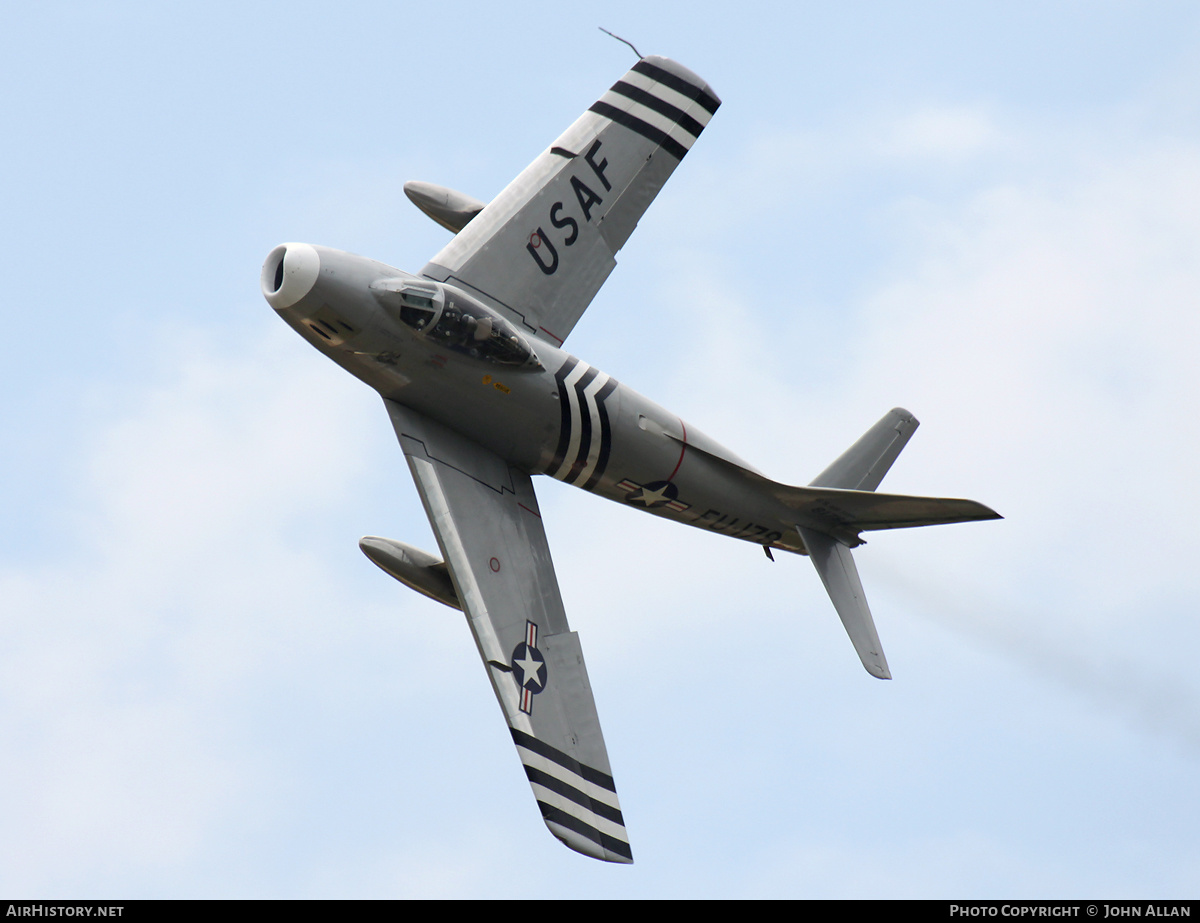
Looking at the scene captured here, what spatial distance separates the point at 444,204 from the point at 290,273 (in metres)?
5.16

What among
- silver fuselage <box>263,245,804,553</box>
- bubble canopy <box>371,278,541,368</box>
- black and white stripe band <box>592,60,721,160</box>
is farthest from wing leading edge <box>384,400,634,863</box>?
black and white stripe band <box>592,60,721,160</box>

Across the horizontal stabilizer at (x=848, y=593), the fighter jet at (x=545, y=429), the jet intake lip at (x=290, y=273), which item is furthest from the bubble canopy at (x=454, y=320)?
the horizontal stabilizer at (x=848, y=593)

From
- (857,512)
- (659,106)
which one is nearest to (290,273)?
(659,106)

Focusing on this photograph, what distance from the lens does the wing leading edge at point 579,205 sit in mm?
22766

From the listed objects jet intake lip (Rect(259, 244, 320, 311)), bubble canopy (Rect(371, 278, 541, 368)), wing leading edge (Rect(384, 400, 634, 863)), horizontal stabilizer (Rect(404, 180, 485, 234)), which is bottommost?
wing leading edge (Rect(384, 400, 634, 863))

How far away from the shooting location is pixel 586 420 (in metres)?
22.1

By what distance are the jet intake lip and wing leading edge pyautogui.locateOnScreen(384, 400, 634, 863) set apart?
89.2 inches

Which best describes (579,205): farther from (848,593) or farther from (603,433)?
(848,593)

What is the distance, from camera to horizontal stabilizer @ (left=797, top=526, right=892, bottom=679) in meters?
23.5

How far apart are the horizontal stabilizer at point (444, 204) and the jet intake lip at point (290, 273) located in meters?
4.67

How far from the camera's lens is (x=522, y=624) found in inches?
836

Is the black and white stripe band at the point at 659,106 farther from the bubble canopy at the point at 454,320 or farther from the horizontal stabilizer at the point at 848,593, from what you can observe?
the horizontal stabilizer at the point at 848,593

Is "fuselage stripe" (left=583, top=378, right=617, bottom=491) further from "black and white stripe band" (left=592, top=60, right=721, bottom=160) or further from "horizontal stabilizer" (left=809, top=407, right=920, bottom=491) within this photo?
"black and white stripe band" (left=592, top=60, right=721, bottom=160)
